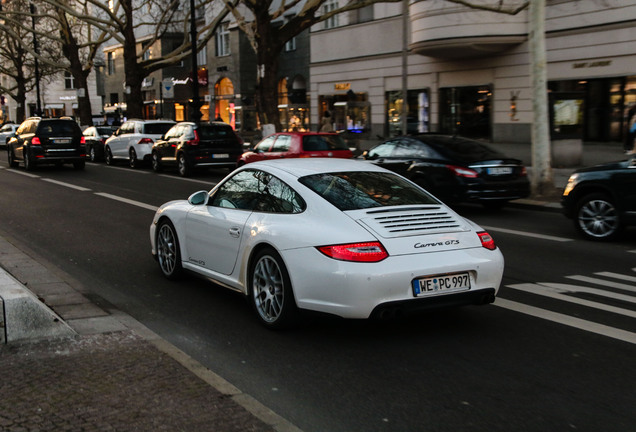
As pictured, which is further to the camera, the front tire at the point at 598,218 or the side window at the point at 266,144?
the side window at the point at 266,144

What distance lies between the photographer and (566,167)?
19.6 metres

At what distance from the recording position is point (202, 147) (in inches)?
867

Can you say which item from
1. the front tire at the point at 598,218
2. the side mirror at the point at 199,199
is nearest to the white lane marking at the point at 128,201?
the side mirror at the point at 199,199

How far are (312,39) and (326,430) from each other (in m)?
34.9

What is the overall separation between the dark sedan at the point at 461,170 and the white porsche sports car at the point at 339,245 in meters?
6.37

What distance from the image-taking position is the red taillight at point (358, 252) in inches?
202

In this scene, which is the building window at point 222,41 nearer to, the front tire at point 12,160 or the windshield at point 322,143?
the front tire at point 12,160

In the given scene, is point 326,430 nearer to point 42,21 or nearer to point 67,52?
point 67,52

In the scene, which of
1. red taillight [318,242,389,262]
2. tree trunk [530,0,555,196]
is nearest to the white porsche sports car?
red taillight [318,242,389,262]

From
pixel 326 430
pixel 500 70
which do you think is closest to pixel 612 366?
pixel 326 430

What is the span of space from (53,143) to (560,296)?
21055mm

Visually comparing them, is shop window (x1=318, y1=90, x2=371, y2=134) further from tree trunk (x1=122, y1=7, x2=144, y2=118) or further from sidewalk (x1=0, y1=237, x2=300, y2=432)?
sidewalk (x1=0, y1=237, x2=300, y2=432)

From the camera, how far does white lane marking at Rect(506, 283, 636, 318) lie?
629 cm

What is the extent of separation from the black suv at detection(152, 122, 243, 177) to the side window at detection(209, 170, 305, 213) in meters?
15.3
